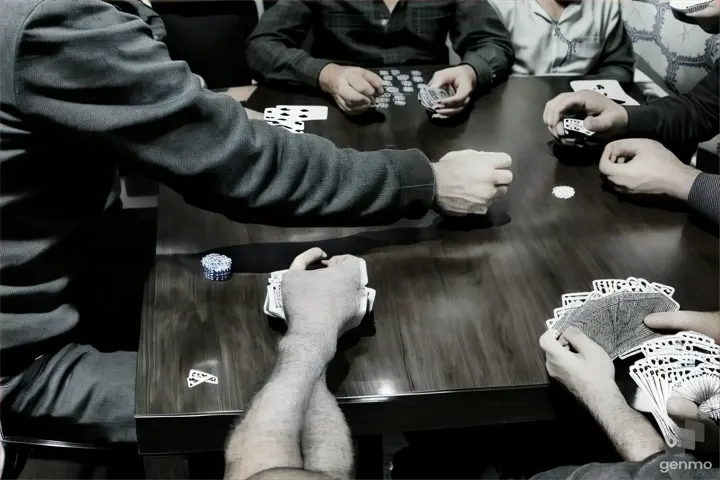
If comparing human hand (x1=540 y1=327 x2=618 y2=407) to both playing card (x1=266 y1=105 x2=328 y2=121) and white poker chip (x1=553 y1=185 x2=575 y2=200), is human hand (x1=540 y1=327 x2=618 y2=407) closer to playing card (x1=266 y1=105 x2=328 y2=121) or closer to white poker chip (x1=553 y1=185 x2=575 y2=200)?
white poker chip (x1=553 y1=185 x2=575 y2=200)

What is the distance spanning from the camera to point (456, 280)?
3.41ft

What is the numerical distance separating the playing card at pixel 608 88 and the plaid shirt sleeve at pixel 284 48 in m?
0.60

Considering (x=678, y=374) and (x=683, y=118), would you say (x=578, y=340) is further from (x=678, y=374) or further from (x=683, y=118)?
(x=683, y=118)

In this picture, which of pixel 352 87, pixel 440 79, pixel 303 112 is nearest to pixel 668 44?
pixel 440 79

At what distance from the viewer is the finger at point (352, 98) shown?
4.81 ft

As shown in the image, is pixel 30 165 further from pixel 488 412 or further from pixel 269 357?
pixel 488 412

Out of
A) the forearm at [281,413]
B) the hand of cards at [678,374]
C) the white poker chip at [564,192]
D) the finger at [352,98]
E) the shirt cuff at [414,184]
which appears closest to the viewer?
the forearm at [281,413]

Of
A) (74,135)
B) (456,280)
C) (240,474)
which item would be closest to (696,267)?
(456,280)

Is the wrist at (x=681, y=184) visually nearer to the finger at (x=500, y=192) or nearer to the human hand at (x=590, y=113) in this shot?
the human hand at (x=590, y=113)

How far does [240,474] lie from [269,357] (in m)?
0.20

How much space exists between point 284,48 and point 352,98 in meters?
0.35

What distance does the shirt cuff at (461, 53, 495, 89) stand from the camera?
1.62 m

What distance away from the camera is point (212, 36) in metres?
1.92

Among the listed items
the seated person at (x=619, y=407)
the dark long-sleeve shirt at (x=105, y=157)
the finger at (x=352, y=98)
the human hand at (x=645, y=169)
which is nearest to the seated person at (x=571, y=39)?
the human hand at (x=645, y=169)
